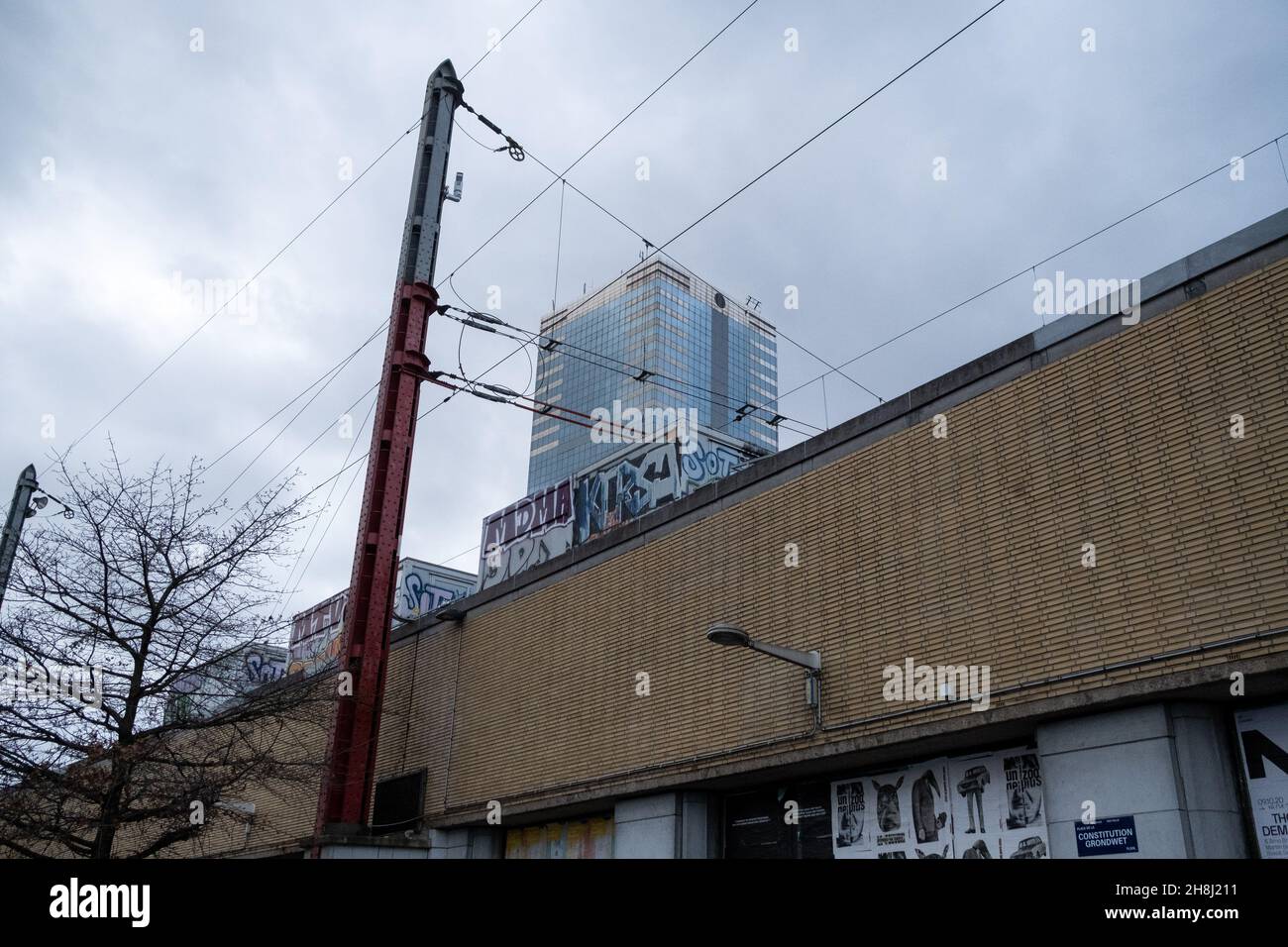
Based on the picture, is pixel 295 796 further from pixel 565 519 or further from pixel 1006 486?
pixel 1006 486

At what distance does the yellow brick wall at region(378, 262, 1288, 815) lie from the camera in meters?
11.0

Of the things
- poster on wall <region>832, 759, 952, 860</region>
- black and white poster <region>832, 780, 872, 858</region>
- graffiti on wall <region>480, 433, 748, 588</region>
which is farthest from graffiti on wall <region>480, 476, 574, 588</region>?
poster on wall <region>832, 759, 952, 860</region>

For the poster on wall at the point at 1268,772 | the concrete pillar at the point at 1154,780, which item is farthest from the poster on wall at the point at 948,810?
the poster on wall at the point at 1268,772

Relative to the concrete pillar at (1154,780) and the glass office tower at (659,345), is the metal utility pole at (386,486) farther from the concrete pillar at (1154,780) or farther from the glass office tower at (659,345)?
the glass office tower at (659,345)

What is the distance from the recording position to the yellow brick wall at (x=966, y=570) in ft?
36.2

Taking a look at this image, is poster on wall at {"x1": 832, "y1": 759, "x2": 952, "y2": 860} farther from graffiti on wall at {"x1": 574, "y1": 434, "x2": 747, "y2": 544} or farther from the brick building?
graffiti on wall at {"x1": 574, "y1": 434, "x2": 747, "y2": 544}

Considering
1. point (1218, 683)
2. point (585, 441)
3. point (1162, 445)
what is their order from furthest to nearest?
point (585, 441), point (1162, 445), point (1218, 683)

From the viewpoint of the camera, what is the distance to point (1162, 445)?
1173 cm

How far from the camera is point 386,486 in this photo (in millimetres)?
22688

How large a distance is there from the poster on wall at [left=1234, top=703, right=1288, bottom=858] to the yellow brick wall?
44.6 inches
